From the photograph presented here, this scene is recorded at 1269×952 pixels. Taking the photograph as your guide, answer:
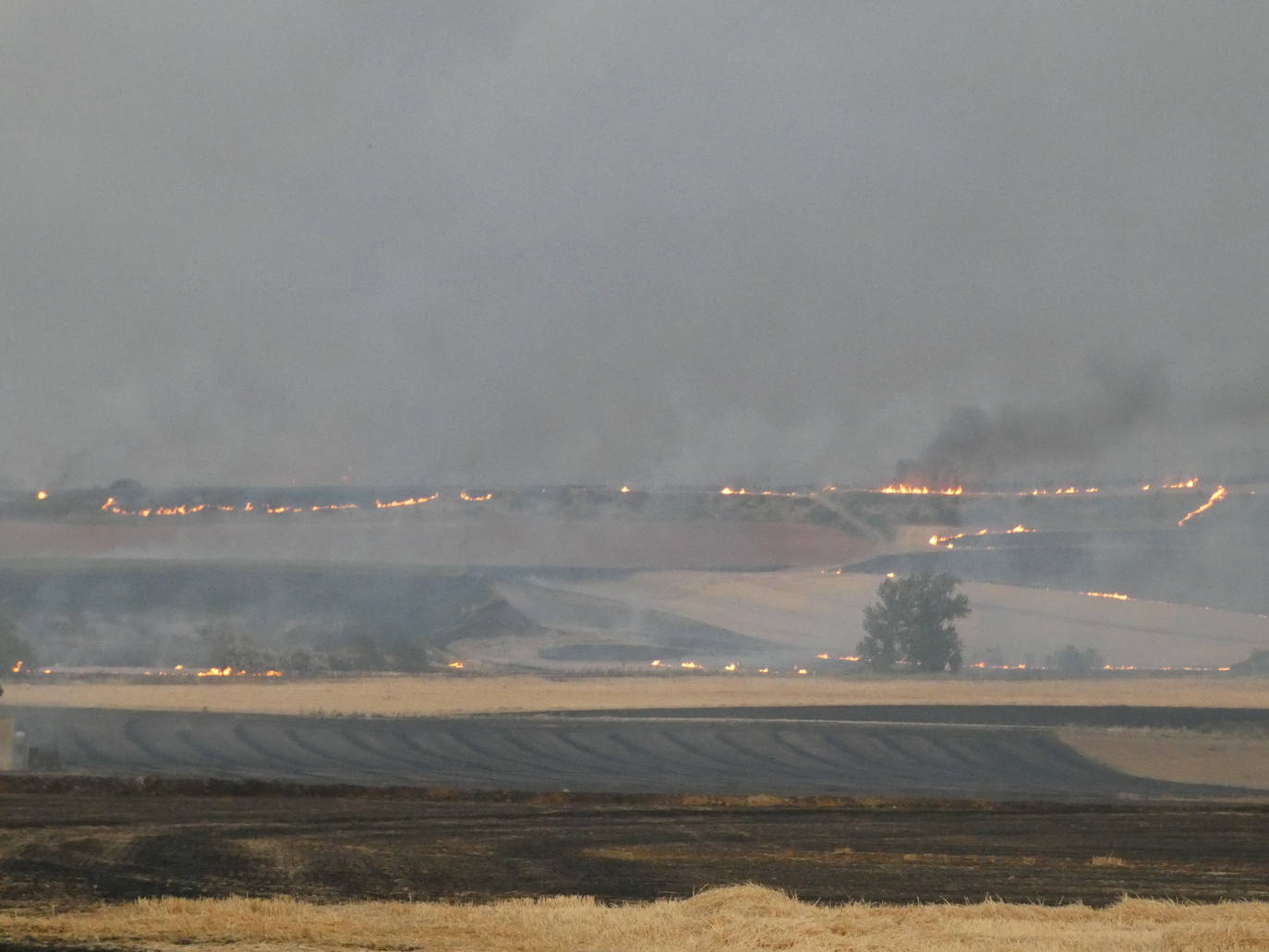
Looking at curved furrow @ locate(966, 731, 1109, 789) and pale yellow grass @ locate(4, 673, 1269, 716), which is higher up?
pale yellow grass @ locate(4, 673, 1269, 716)

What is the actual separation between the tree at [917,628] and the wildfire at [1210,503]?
3055cm

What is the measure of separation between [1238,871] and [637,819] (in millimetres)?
8958

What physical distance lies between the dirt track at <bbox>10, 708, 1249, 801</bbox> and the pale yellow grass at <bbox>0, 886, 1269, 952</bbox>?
38.9 ft

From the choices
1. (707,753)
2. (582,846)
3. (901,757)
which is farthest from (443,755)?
(582,846)

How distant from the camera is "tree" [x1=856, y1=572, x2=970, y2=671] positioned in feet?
214

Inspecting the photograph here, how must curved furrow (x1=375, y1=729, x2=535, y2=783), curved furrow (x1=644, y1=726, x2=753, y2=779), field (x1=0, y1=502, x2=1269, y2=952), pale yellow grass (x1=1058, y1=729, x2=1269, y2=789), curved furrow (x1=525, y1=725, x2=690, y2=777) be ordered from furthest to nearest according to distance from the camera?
1. pale yellow grass (x1=1058, y1=729, x2=1269, y2=789)
2. curved furrow (x1=525, y1=725, x2=690, y2=777)
3. curved furrow (x1=644, y1=726, x2=753, y2=779)
4. curved furrow (x1=375, y1=729, x2=535, y2=783)
5. field (x1=0, y1=502, x2=1269, y2=952)

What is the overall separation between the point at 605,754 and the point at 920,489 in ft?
200

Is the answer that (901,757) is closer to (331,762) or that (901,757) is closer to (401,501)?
(331,762)

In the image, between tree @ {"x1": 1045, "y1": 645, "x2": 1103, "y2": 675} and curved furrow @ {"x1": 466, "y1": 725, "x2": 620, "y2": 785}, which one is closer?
curved furrow @ {"x1": 466, "y1": 725, "x2": 620, "y2": 785}

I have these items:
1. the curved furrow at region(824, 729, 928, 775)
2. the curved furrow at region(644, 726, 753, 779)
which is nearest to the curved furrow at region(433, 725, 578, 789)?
the curved furrow at region(644, 726, 753, 779)

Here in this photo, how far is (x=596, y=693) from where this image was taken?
51.8 metres

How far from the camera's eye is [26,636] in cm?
6400

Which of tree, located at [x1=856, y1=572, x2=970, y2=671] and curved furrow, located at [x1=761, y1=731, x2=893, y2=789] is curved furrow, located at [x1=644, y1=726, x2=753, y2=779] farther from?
tree, located at [x1=856, y1=572, x2=970, y2=671]

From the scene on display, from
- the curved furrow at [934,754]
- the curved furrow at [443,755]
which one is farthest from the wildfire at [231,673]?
the curved furrow at [934,754]
